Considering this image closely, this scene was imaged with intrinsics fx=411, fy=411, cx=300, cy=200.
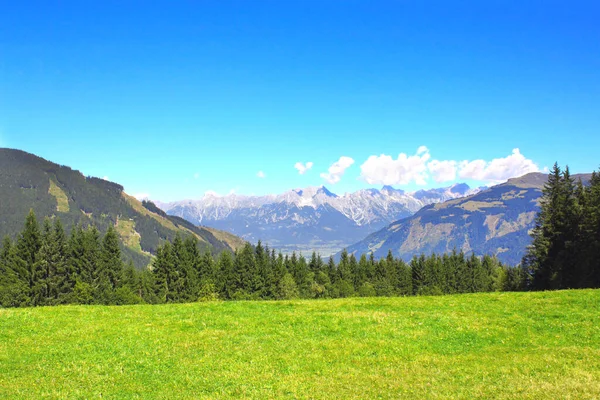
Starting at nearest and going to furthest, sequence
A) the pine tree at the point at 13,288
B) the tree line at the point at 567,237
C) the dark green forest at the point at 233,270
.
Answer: the tree line at the point at 567,237 < the dark green forest at the point at 233,270 < the pine tree at the point at 13,288

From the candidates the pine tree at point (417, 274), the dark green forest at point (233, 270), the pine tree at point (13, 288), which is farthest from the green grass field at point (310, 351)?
the pine tree at point (417, 274)

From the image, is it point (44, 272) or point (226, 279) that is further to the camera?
point (226, 279)

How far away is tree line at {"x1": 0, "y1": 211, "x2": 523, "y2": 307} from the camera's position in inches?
2845

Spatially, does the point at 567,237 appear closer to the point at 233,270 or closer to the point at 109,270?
the point at 233,270

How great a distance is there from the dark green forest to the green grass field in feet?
118

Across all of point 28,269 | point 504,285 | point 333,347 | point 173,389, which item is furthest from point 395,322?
point 504,285

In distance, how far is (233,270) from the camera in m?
105

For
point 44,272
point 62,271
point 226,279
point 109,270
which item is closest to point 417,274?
point 226,279

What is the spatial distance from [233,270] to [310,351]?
286 ft

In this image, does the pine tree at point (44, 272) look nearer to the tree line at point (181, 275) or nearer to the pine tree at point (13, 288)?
the tree line at point (181, 275)

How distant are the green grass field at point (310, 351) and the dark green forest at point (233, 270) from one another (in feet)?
118

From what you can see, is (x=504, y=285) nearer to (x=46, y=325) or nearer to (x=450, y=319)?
(x=450, y=319)

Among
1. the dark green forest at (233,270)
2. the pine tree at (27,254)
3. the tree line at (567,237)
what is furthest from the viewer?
the pine tree at (27,254)

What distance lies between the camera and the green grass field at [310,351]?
51.6 feet
